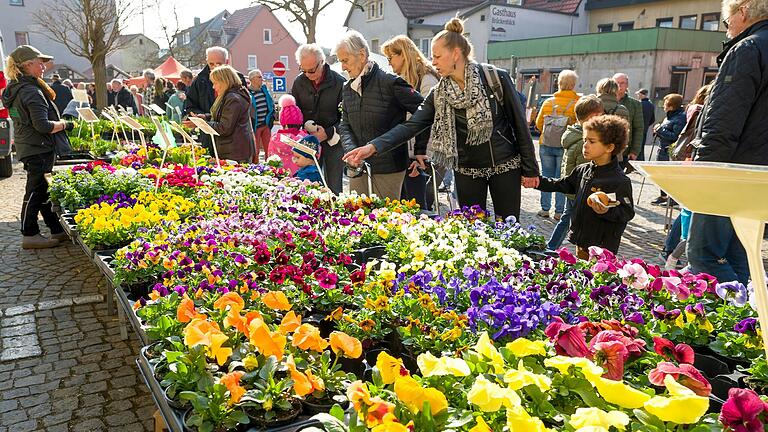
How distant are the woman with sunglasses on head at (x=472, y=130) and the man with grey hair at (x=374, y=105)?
1.80 feet

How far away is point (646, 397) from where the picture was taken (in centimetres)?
122

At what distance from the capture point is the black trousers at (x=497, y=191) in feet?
12.1

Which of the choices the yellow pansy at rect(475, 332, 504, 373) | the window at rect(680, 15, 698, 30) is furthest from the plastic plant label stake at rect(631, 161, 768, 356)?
the window at rect(680, 15, 698, 30)

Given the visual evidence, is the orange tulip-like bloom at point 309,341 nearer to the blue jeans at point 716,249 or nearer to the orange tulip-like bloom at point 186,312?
the orange tulip-like bloom at point 186,312

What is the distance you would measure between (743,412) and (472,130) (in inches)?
103

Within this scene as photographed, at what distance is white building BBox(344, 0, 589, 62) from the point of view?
99.6ft

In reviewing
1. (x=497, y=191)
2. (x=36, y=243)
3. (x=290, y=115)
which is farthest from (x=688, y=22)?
(x=36, y=243)

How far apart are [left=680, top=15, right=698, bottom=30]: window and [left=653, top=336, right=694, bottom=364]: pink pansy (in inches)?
1217

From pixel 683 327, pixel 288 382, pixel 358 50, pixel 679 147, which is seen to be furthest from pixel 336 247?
pixel 679 147

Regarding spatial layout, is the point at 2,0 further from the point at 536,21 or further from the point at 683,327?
the point at 683,327

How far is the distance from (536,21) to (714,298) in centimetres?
3217

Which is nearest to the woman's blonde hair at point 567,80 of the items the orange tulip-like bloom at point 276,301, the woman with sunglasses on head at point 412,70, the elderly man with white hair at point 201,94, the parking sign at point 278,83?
the woman with sunglasses on head at point 412,70

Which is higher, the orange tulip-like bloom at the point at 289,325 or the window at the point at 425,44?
the window at the point at 425,44

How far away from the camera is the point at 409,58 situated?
15.7 ft
